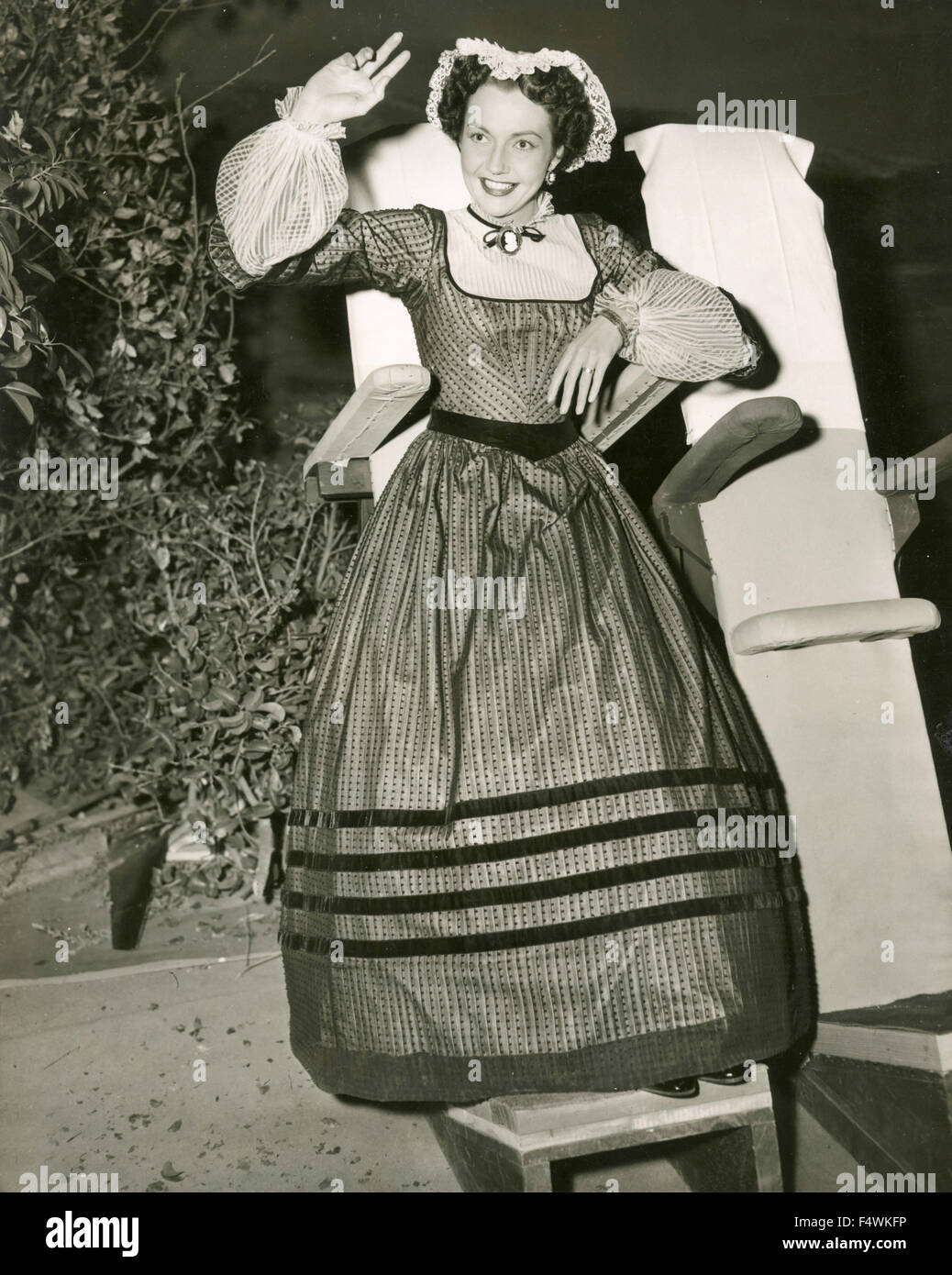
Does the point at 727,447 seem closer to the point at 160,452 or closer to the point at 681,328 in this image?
the point at 681,328

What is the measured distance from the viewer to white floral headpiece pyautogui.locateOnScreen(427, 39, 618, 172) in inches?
60.6

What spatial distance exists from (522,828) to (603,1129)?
1.28 ft

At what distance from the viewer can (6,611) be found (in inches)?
106

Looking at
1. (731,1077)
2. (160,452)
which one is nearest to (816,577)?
(731,1077)

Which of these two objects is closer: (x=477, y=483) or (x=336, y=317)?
(x=477, y=483)

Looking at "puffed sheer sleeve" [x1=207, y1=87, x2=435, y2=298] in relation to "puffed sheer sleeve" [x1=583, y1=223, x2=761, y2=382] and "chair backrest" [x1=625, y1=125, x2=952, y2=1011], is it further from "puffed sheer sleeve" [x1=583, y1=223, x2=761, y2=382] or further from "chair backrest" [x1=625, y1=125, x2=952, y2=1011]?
"chair backrest" [x1=625, y1=125, x2=952, y2=1011]

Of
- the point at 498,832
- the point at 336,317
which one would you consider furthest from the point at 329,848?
the point at 336,317

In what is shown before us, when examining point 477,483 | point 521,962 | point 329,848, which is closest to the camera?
point 521,962

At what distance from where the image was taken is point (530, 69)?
1.54 meters

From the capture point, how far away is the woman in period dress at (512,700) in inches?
48.4

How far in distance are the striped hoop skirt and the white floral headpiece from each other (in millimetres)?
587
